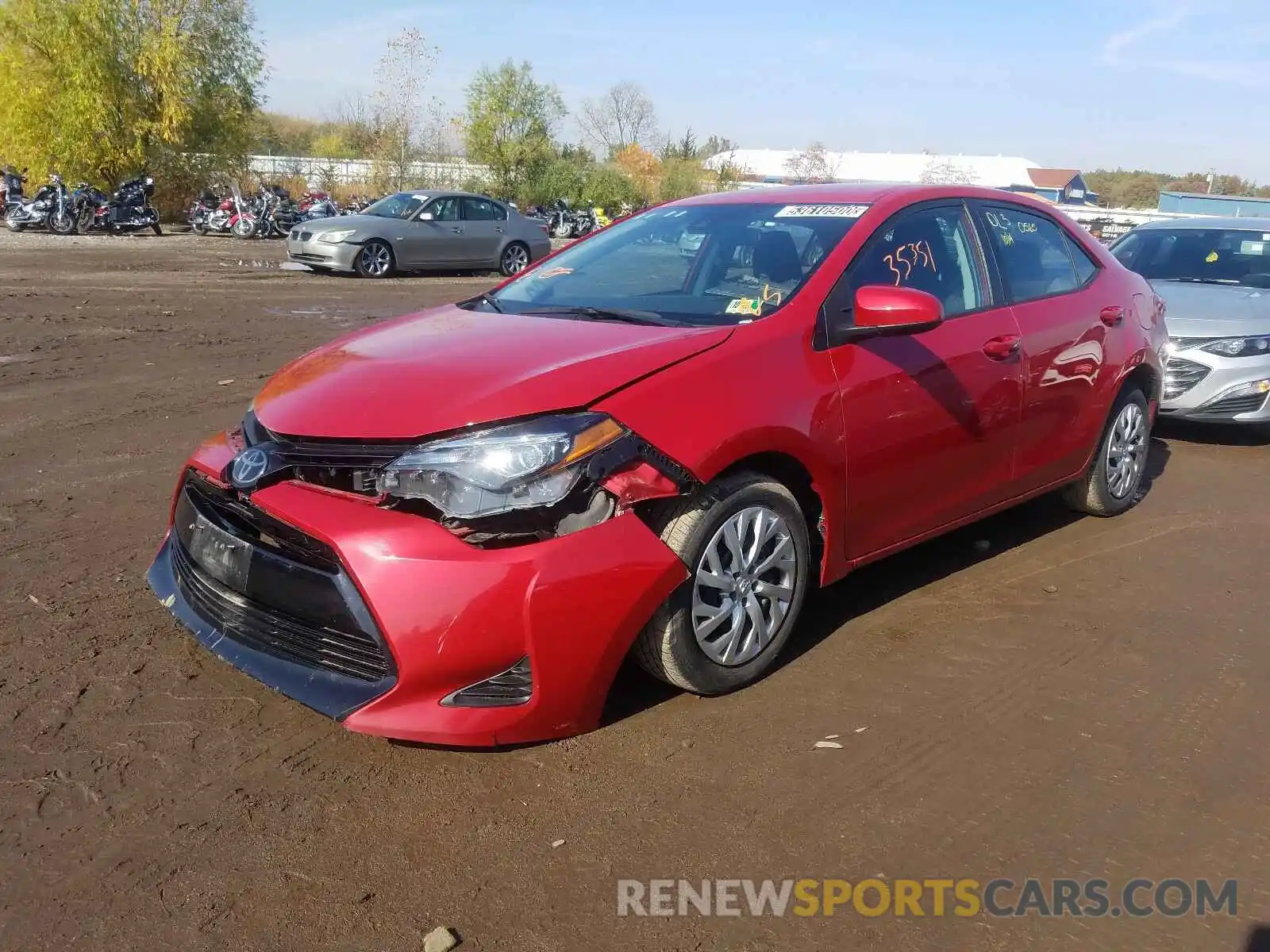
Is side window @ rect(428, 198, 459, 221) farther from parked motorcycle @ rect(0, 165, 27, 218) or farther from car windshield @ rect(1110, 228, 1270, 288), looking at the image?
car windshield @ rect(1110, 228, 1270, 288)

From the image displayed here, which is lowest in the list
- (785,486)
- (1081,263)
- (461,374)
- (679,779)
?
(679,779)

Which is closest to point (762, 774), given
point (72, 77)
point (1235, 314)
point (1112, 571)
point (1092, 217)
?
point (1112, 571)

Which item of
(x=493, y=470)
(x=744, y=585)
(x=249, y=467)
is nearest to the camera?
(x=493, y=470)

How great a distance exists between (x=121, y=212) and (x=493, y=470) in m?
24.5

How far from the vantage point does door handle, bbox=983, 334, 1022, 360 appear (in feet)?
14.3

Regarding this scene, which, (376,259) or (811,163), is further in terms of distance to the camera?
(811,163)

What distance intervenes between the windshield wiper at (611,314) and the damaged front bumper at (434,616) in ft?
3.07

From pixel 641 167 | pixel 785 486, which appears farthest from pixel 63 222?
pixel 641 167

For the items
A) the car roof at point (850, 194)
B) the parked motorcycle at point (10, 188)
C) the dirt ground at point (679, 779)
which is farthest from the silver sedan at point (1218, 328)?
the parked motorcycle at point (10, 188)

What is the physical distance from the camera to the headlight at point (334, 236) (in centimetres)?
1750

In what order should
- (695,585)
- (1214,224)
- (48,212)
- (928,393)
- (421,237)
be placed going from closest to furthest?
→ (695,585)
(928,393)
(1214,224)
(421,237)
(48,212)

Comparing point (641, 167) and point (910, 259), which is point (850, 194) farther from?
point (641, 167)

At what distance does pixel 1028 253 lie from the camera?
4.87m

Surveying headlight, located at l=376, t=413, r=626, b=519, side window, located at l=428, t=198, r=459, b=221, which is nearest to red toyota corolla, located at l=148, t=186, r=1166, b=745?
headlight, located at l=376, t=413, r=626, b=519
